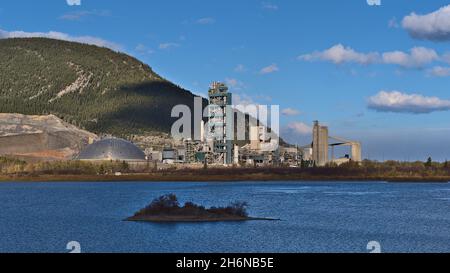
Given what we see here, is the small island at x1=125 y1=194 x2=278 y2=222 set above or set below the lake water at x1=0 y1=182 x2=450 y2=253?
above

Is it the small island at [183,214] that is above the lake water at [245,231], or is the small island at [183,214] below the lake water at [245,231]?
above

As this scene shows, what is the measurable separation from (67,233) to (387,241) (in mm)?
25835

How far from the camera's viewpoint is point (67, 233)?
5525cm

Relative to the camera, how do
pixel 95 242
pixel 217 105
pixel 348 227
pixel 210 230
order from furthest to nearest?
pixel 217 105
pixel 348 227
pixel 210 230
pixel 95 242

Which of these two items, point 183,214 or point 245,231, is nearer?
point 245,231

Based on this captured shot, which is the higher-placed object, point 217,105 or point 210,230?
point 217,105

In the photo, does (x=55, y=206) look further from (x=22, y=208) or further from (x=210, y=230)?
(x=210, y=230)

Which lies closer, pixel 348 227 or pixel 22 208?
pixel 348 227

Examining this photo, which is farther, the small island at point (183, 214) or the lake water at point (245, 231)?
the small island at point (183, 214)

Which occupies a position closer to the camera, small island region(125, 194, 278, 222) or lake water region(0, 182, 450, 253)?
lake water region(0, 182, 450, 253)

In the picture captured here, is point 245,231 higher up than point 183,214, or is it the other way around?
point 183,214
